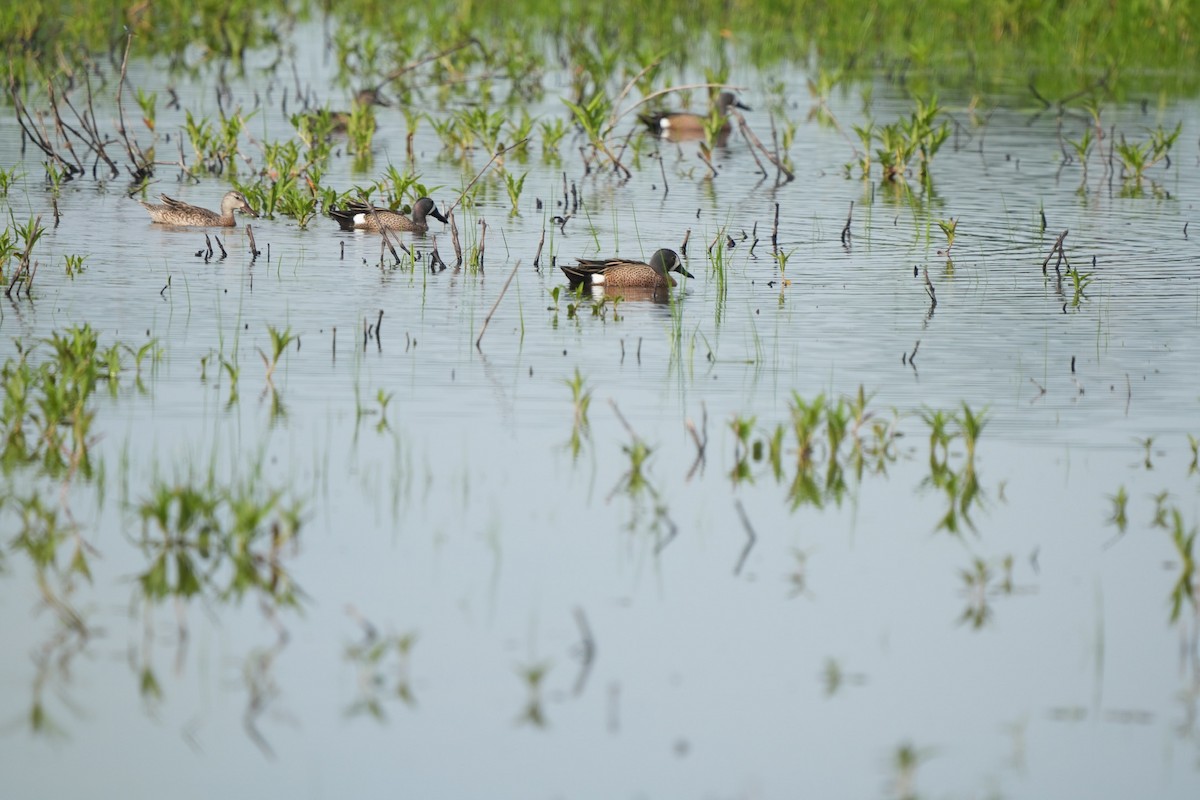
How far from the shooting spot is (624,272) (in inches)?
471

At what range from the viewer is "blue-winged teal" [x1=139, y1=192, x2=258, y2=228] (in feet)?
46.0

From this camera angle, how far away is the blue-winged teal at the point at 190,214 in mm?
14008

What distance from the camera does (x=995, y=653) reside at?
607 centimetres

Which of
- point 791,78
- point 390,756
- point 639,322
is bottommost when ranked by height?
point 390,756

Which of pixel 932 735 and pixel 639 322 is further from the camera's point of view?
pixel 639 322

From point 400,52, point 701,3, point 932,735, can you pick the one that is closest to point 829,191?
point 400,52

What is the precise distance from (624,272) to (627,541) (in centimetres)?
508

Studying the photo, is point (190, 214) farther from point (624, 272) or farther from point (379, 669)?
point (379, 669)

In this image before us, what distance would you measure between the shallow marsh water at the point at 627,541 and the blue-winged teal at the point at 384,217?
612 mm

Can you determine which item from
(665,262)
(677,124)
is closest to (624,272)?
(665,262)

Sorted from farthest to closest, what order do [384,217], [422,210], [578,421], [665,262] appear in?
[422,210]
[384,217]
[665,262]
[578,421]

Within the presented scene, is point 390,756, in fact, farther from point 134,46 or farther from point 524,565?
point 134,46

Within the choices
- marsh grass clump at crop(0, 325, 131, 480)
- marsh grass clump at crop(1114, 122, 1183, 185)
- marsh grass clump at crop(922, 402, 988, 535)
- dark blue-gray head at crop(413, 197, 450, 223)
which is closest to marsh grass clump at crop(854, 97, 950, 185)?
marsh grass clump at crop(1114, 122, 1183, 185)

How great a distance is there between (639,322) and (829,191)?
6053 mm
